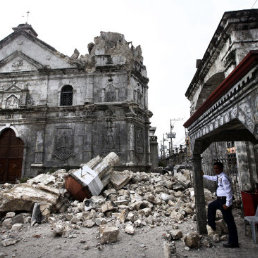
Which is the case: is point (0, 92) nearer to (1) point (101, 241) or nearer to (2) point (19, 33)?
(2) point (19, 33)

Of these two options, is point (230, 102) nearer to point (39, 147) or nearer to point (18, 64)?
point (39, 147)

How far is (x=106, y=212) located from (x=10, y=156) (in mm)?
11168

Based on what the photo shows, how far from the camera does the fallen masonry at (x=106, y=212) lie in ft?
13.5

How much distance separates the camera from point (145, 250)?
3.66 metres

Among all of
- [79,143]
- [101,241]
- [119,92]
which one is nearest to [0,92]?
[79,143]

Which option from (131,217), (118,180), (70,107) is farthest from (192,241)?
(70,107)

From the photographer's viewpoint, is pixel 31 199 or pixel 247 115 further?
pixel 31 199

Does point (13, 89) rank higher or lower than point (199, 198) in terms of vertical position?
higher

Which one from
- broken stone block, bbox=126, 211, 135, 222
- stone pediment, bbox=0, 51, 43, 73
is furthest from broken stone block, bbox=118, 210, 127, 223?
stone pediment, bbox=0, 51, 43, 73

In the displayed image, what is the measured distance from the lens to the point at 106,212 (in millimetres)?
5586

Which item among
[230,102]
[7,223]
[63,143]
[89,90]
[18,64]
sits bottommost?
[7,223]

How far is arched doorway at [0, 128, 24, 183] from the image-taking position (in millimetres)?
13406

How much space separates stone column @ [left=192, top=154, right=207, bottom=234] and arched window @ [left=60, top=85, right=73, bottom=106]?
11.5 meters

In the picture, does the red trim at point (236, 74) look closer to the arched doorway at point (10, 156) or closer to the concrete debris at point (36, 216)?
the concrete debris at point (36, 216)
